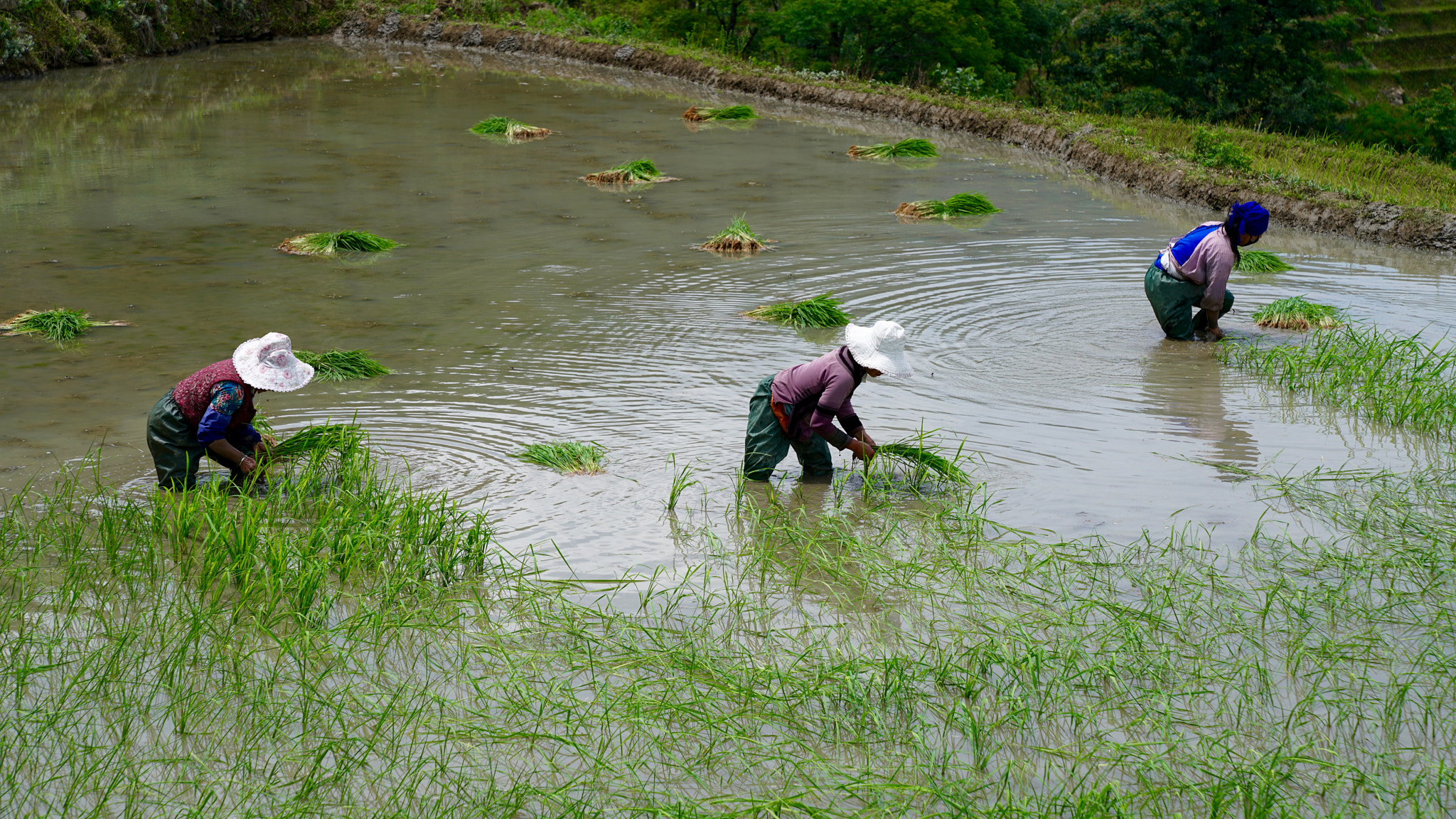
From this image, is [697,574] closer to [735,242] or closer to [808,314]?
[808,314]

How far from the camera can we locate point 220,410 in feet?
16.3

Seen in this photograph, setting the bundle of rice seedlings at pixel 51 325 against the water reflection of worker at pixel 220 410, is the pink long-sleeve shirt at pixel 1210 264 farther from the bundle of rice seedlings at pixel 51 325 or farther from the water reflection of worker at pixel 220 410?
the bundle of rice seedlings at pixel 51 325

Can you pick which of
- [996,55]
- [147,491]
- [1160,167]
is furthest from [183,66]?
[147,491]

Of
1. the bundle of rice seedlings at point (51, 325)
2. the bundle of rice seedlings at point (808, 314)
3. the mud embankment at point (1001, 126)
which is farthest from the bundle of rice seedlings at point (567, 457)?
the mud embankment at point (1001, 126)

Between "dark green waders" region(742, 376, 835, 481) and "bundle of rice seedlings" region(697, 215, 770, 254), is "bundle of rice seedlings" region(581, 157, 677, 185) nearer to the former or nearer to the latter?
"bundle of rice seedlings" region(697, 215, 770, 254)

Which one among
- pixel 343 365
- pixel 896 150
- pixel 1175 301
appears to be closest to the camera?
pixel 343 365

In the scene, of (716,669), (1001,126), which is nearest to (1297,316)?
(716,669)

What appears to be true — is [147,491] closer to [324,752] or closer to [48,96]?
[324,752]

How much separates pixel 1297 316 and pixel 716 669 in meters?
6.24

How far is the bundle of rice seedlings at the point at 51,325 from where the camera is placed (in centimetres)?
762

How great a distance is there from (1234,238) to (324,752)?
6.49 meters

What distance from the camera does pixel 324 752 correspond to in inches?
130

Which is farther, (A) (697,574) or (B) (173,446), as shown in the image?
(B) (173,446)

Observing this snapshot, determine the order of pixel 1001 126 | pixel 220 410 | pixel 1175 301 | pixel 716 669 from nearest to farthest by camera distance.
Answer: pixel 716 669
pixel 220 410
pixel 1175 301
pixel 1001 126
